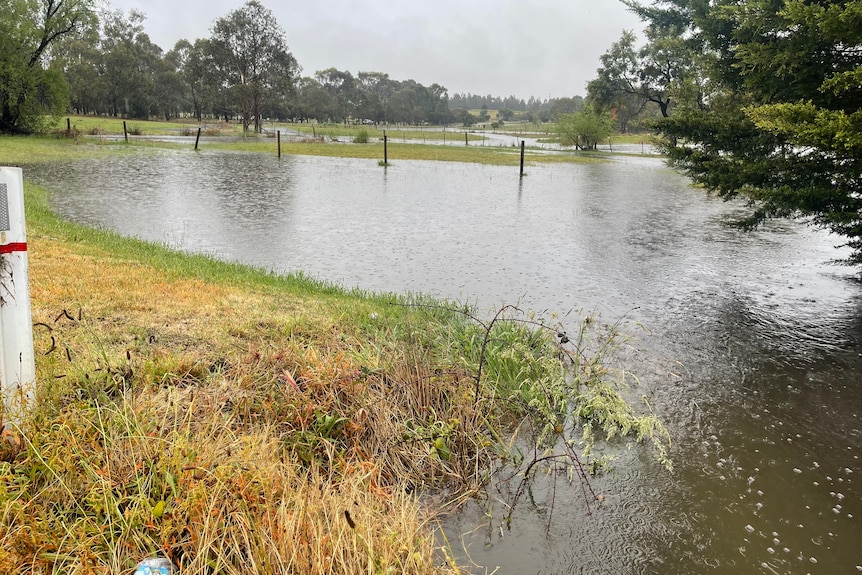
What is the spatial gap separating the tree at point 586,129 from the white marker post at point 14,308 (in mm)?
51525

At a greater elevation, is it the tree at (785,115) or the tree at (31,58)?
the tree at (31,58)

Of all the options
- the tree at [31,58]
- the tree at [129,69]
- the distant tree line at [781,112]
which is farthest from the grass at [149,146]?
the tree at [129,69]

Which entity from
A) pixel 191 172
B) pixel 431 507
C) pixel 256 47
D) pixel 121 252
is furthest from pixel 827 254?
pixel 256 47

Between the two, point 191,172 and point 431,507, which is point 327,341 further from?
point 191,172

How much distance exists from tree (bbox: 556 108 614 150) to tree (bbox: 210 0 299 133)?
3374 cm

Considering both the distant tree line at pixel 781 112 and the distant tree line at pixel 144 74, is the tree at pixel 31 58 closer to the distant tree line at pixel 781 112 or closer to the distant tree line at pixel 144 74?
the distant tree line at pixel 144 74

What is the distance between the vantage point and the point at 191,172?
23125 millimetres

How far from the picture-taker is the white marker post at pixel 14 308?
294 centimetres

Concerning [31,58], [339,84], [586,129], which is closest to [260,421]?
[31,58]

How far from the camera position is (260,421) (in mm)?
4156

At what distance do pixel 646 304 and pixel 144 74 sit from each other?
289 feet

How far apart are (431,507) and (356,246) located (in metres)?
7.93

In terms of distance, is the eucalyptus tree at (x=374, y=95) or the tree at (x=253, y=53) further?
the eucalyptus tree at (x=374, y=95)

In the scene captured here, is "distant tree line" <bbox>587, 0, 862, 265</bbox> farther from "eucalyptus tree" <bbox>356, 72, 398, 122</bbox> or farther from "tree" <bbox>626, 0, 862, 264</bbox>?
"eucalyptus tree" <bbox>356, 72, 398, 122</bbox>
